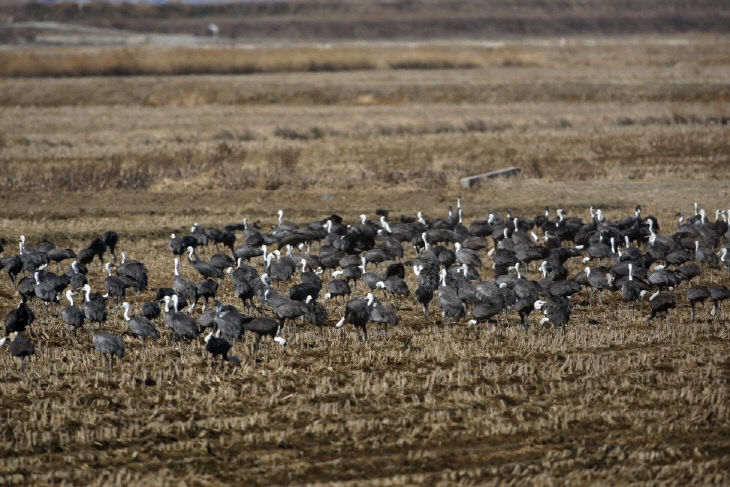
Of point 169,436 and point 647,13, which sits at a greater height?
point 647,13

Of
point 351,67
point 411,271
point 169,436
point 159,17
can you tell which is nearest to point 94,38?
point 351,67

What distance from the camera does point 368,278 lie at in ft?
66.7

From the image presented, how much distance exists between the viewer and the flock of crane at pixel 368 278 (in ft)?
57.0

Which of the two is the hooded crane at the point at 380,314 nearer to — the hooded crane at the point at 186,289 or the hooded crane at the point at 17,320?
the hooded crane at the point at 186,289

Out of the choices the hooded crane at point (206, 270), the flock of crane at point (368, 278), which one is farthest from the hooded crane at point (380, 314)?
the hooded crane at point (206, 270)

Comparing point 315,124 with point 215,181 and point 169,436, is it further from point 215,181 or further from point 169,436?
point 169,436

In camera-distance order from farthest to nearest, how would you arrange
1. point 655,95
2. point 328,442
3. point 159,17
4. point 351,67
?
point 159,17, point 351,67, point 655,95, point 328,442

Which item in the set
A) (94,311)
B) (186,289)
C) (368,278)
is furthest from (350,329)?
(94,311)

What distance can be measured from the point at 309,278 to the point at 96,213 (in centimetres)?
1244

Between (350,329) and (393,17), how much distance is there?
136 meters

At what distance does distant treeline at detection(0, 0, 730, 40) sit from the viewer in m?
137

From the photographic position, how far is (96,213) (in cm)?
3048

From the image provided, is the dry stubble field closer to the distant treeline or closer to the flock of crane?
the flock of crane

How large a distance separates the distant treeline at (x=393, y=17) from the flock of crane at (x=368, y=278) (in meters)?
112
